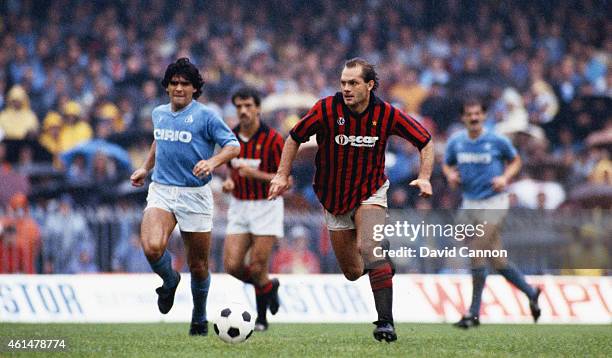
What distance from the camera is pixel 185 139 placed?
9.46 m

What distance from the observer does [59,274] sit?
14172 millimetres

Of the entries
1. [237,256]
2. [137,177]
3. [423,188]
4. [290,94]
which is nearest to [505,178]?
[237,256]

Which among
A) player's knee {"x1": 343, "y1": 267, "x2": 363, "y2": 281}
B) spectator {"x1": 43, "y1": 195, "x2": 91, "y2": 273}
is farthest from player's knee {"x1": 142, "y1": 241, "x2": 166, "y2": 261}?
spectator {"x1": 43, "y1": 195, "x2": 91, "y2": 273}

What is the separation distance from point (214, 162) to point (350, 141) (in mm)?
1175

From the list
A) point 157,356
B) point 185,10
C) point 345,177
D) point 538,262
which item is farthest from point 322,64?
point 157,356

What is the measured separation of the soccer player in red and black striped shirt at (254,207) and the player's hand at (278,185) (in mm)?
2499

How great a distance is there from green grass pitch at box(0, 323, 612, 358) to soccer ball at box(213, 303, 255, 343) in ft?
0.27

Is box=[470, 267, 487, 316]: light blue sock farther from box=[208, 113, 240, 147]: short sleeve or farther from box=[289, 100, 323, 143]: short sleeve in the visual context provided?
box=[289, 100, 323, 143]: short sleeve

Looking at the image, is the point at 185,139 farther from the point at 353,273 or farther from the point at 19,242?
the point at 19,242

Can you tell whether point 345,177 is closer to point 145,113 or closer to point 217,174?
point 217,174

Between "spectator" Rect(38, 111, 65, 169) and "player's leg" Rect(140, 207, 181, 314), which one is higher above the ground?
"spectator" Rect(38, 111, 65, 169)

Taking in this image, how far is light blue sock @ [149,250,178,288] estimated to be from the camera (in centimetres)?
940

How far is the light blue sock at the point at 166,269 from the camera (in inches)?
370

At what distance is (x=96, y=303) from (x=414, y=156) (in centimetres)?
634
